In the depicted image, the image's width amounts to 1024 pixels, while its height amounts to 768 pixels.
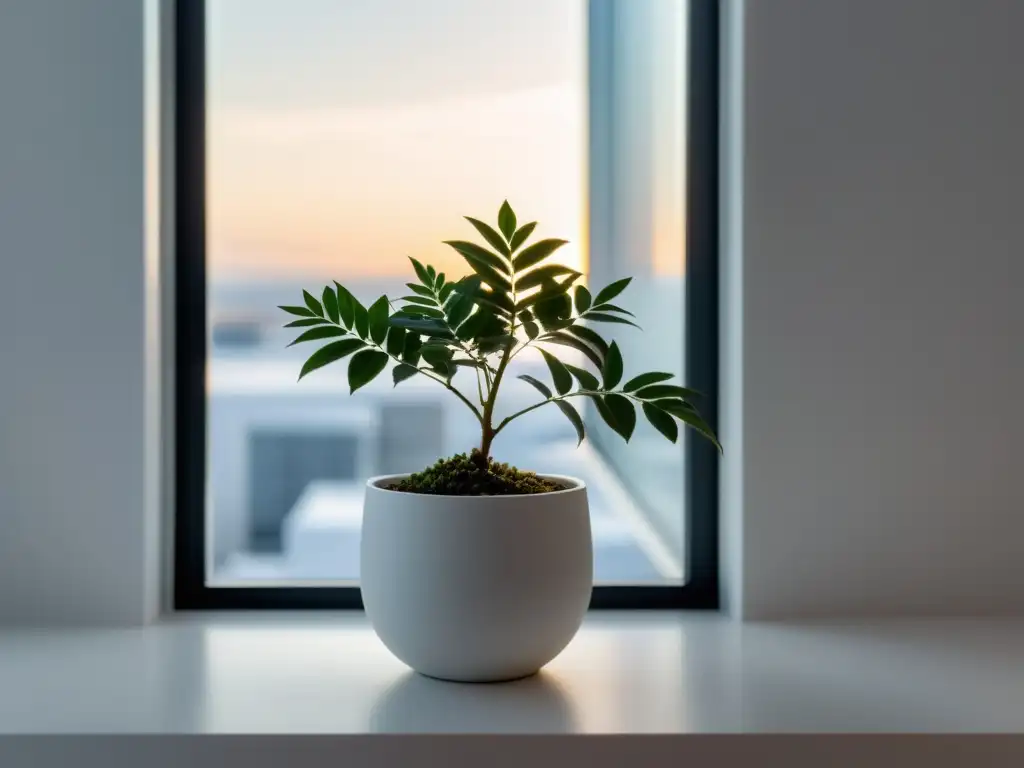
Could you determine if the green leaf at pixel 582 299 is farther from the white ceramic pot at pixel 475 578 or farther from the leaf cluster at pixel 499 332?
the white ceramic pot at pixel 475 578

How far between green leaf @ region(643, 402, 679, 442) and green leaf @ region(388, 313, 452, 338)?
209mm

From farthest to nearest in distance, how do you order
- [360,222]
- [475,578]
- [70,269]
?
[360,222] < [70,269] < [475,578]

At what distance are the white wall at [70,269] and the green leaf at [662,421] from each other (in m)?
0.61

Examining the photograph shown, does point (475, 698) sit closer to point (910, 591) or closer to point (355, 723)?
point (355, 723)

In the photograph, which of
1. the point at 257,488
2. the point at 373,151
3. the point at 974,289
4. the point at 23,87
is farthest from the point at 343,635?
the point at 974,289

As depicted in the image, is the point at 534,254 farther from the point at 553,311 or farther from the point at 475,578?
the point at 475,578

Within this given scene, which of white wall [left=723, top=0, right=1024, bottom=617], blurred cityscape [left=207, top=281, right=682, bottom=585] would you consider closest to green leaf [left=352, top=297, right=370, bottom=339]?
blurred cityscape [left=207, top=281, right=682, bottom=585]

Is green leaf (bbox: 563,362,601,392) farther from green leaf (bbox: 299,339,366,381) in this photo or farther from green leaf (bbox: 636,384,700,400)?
green leaf (bbox: 299,339,366,381)

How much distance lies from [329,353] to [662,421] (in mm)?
332

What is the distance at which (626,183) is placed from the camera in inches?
53.6

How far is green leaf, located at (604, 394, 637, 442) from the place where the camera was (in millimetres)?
926

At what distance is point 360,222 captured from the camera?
130 cm

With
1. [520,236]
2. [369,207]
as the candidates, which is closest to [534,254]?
[520,236]

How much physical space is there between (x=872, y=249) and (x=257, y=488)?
85 centimetres
